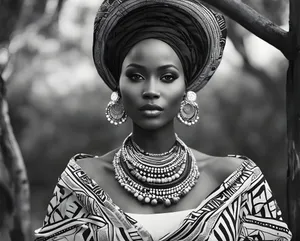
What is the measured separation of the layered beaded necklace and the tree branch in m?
0.75

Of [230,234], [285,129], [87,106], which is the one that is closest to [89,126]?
[87,106]

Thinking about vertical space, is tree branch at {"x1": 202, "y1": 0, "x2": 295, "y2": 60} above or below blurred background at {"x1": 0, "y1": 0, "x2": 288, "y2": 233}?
above

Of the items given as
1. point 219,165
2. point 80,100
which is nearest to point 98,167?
point 219,165

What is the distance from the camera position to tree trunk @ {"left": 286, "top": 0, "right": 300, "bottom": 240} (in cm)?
209

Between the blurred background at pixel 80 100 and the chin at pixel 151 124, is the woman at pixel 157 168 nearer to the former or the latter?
the chin at pixel 151 124

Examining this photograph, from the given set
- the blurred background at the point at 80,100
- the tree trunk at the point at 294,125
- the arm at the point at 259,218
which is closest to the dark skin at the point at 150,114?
the arm at the point at 259,218

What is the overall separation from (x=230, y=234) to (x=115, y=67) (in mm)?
638

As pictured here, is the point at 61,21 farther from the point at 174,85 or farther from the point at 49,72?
the point at 174,85

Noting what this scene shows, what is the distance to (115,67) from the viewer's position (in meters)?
1.65

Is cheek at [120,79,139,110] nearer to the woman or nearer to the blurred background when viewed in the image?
the woman

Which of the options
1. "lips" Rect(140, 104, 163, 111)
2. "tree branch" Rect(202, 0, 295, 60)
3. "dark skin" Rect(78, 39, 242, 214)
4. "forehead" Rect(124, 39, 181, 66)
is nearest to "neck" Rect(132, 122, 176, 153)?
"dark skin" Rect(78, 39, 242, 214)

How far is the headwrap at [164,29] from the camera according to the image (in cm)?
155

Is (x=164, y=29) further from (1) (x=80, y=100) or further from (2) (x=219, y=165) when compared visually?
(1) (x=80, y=100)

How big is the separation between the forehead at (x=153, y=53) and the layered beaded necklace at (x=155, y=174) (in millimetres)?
282
